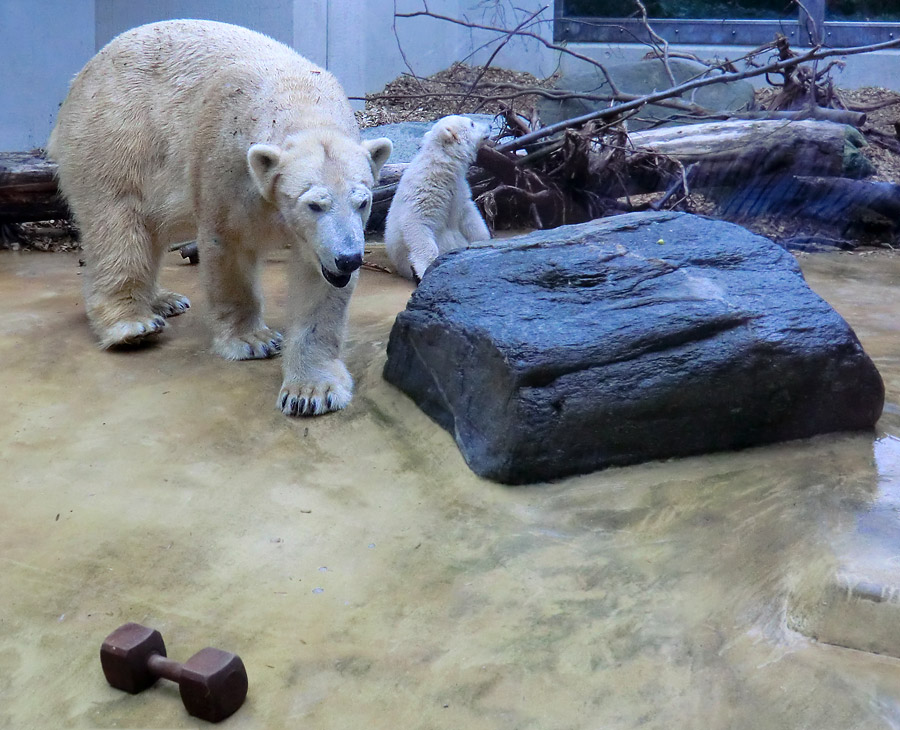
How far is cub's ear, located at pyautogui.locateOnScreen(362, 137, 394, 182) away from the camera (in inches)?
139

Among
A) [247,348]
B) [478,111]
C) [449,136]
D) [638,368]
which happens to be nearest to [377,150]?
[247,348]

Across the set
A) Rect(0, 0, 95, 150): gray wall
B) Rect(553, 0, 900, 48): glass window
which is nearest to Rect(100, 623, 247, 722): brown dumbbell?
Rect(0, 0, 95, 150): gray wall

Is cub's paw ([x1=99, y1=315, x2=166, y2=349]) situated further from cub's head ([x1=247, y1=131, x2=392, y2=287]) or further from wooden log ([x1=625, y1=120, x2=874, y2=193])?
wooden log ([x1=625, y1=120, x2=874, y2=193])

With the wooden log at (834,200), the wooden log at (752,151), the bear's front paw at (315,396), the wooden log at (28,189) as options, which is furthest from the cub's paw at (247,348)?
the wooden log at (834,200)

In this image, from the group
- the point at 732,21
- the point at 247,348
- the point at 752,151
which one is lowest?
the point at 247,348

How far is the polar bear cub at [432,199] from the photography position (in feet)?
18.2

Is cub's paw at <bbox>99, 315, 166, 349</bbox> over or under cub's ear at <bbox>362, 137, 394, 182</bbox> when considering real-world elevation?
under

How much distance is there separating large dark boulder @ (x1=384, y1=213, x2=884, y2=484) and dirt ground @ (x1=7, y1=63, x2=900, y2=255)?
11.9ft

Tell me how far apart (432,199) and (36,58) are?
4.41 metres

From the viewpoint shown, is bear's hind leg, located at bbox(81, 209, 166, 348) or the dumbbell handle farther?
bear's hind leg, located at bbox(81, 209, 166, 348)

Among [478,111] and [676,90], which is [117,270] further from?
[478,111]

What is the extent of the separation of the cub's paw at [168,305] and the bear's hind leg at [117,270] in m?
0.47

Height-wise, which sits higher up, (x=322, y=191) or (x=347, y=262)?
(x=322, y=191)

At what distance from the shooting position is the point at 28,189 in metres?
6.04
